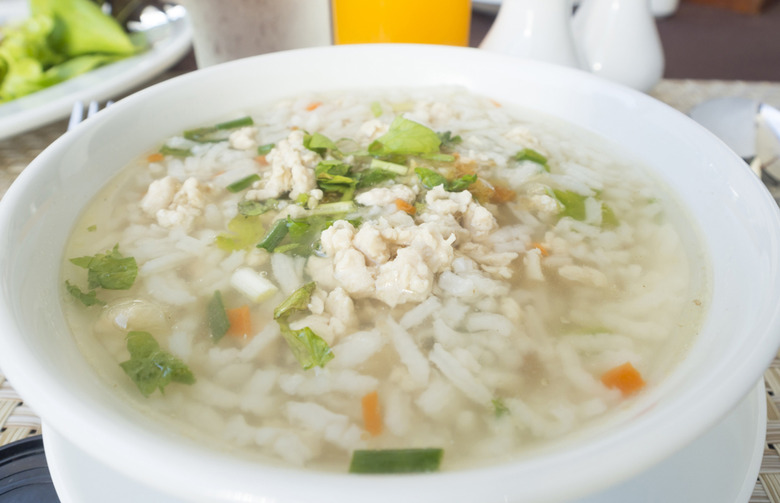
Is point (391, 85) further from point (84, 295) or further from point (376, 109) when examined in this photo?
point (84, 295)

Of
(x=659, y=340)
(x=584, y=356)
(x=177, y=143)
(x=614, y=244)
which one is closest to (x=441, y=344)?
(x=584, y=356)

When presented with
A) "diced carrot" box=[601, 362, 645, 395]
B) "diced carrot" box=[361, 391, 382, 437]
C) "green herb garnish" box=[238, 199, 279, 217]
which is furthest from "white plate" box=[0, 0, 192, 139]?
"diced carrot" box=[601, 362, 645, 395]

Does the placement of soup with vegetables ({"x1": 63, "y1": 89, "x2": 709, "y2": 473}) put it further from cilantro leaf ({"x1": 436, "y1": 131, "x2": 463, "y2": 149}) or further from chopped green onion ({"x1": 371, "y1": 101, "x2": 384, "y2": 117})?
chopped green onion ({"x1": 371, "y1": 101, "x2": 384, "y2": 117})

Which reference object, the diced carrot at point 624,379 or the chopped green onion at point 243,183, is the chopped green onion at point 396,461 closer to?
the diced carrot at point 624,379

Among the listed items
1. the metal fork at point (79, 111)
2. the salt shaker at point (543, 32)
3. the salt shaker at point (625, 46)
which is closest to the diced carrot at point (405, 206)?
the metal fork at point (79, 111)

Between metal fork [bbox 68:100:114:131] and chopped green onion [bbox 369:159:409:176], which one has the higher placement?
chopped green onion [bbox 369:159:409:176]

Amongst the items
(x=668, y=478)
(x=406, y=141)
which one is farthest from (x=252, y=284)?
(x=668, y=478)
